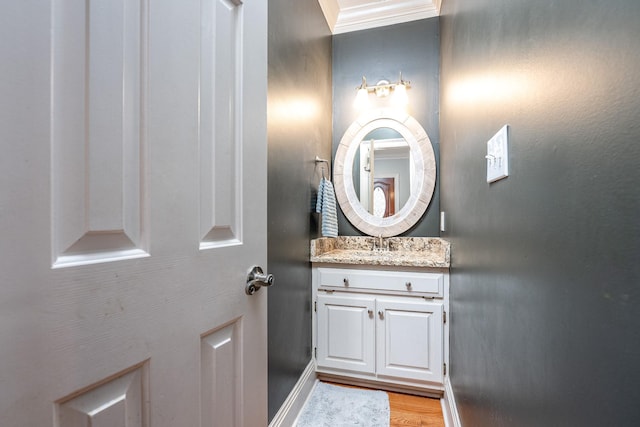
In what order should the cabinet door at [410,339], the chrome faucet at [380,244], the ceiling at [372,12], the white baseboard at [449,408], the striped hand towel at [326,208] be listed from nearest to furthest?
the white baseboard at [449,408]
the cabinet door at [410,339]
the striped hand towel at [326,208]
the ceiling at [372,12]
the chrome faucet at [380,244]

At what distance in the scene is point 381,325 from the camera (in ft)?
6.03

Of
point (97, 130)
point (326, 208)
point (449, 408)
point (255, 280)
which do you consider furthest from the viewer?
point (326, 208)

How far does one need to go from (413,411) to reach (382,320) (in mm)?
518

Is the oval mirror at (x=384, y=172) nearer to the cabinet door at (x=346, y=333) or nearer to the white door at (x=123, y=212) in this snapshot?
the cabinet door at (x=346, y=333)

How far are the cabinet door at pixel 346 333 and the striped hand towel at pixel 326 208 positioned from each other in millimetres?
442

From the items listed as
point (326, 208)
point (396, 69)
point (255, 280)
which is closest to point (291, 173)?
point (326, 208)

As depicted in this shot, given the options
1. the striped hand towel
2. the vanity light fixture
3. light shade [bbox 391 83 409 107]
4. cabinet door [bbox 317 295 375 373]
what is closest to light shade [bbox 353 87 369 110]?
the vanity light fixture

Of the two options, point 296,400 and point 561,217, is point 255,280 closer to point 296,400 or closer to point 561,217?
point 561,217

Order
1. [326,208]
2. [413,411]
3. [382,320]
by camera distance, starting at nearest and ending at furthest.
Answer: [413,411] → [382,320] → [326,208]

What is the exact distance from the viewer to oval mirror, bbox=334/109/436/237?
2197mm

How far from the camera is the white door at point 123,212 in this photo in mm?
373

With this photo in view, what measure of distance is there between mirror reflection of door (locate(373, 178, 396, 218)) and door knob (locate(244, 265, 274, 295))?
1568 millimetres

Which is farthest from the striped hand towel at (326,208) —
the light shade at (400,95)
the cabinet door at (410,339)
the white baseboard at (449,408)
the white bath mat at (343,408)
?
the white baseboard at (449,408)

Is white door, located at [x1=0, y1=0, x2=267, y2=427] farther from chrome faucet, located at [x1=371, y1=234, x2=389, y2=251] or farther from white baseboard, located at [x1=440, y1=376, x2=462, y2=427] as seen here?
chrome faucet, located at [x1=371, y1=234, x2=389, y2=251]
